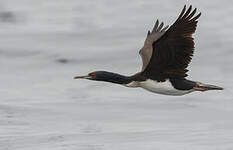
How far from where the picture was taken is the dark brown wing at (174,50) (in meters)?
17.7

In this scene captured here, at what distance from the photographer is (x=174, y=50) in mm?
18125

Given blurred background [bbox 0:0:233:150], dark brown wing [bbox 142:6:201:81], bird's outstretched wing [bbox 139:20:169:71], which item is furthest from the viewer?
blurred background [bbox 0:0:233:150]

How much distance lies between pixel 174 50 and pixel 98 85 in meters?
8.54

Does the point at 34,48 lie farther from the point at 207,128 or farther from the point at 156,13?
the point at 207,128

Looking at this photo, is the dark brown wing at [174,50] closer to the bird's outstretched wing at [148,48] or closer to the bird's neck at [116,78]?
the bird's neck at [116,78]

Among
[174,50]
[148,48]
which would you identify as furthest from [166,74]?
[148,48]

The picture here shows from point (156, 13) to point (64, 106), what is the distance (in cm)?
874

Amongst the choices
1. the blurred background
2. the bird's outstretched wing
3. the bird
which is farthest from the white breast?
the blurred background

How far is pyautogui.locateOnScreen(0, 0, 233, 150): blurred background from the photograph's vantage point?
67.6ft

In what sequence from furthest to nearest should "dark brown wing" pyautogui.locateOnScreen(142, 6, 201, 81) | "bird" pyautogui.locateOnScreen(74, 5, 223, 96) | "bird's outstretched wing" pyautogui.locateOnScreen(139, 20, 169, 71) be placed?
"bird's outstretched wing" pyautogui.locateOnScreen(139, 20, 169, 71) → "bird" pyautogui.locateOnScreen(74, 5, 223, 96) → "dark brown wing" pyautogui.locateOnScreen(142, 6, 201, 81)

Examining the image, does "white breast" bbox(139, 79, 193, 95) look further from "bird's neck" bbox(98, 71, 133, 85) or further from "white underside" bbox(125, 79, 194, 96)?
"bird's neck" bbox(98, 71, 133, 85)

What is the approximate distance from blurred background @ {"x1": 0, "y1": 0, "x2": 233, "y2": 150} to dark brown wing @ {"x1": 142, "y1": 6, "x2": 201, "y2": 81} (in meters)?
1.39

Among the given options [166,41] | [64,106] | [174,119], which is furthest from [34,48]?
[166,41]

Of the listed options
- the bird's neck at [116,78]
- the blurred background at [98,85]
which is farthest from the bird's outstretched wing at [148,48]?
the blurred background at [98,85]
